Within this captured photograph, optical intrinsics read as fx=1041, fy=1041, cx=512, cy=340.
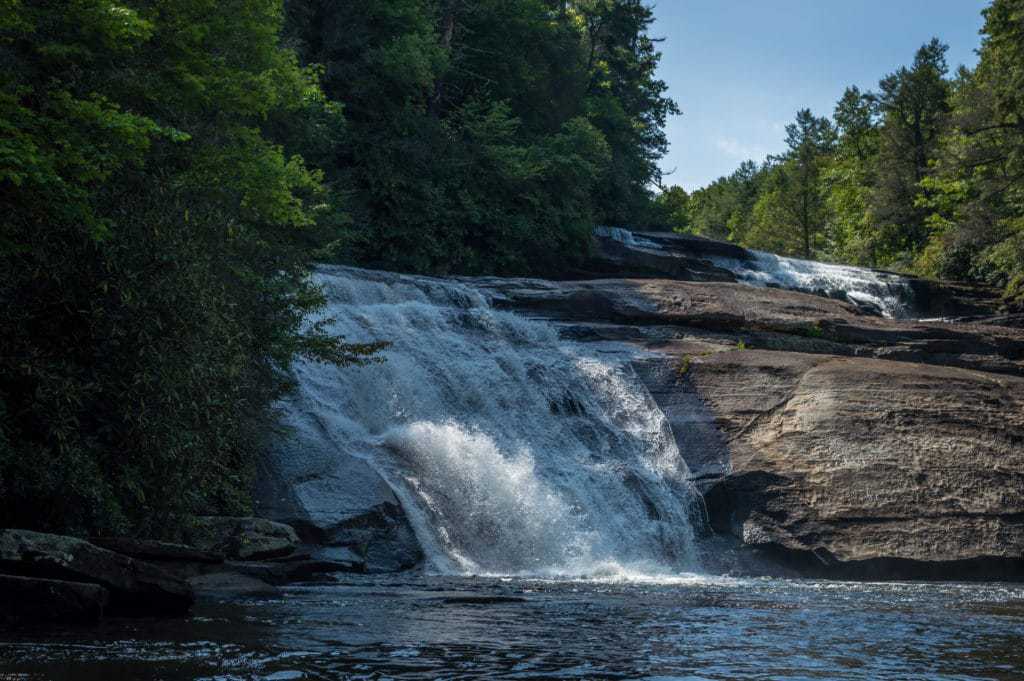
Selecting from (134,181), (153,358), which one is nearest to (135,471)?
(153,358)

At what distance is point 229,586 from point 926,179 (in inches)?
Answer: 1750

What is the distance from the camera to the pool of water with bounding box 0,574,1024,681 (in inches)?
253

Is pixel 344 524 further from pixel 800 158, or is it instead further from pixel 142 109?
pixel 800 158

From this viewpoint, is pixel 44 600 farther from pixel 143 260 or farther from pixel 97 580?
pixel 143 260

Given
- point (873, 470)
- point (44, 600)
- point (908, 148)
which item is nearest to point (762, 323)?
point (873, 470)

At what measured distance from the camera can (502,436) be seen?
1820 cm

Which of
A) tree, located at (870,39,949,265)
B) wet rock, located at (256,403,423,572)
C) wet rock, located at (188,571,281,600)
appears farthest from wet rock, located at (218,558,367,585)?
tree, located at (870,39,949,265)

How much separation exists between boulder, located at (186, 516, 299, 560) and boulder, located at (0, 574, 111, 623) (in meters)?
3.65

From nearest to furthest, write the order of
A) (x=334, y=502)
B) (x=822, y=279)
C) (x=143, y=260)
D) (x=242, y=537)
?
(x=143, y=260) → (x=242, y=537) → (x=334, y=502) → (x=822, y=279)

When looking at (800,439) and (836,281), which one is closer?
(800,439)

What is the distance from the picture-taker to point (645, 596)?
11672mm

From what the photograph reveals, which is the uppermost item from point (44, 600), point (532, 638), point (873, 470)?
point (873, 470)

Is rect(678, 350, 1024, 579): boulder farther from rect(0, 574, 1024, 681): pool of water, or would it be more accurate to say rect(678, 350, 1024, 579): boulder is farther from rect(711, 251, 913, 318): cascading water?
rect(711, 251, 913, 318): cascading water

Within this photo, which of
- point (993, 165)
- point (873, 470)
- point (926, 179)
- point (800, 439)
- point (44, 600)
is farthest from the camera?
point (926, 179)
